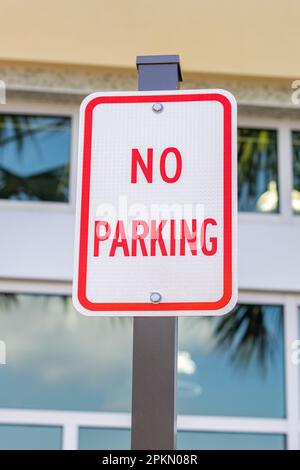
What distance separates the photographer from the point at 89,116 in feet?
5.09

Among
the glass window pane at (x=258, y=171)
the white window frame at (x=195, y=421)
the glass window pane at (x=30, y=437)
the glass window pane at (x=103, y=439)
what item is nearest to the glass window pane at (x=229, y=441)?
the white window frame at (x=195, y=421)

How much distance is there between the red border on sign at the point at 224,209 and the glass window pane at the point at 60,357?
7.69ft

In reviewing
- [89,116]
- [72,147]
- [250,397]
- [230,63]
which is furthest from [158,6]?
[89,116]

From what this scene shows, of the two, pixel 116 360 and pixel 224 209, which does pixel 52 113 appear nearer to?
pixel 116 360

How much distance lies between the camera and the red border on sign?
1.39 meters

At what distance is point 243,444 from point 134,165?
252 cm

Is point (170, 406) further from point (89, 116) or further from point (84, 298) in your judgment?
point (89, 116)

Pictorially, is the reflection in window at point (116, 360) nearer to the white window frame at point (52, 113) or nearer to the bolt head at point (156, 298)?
the white window frame at point (52, 113)

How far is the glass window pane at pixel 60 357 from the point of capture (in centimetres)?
376

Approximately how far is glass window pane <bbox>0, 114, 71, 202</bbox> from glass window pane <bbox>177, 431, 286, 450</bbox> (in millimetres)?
1279

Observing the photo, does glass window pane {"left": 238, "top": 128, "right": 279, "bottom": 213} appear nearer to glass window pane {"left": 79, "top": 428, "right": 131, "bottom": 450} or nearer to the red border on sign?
glass window pane {"left": 79, "top": 428, "right": 131, "bottom": 450}

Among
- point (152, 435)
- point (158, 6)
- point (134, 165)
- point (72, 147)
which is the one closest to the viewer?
point (152, 435)

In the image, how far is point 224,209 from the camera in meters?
1.42

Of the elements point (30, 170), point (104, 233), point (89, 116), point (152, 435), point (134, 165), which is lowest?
point (152, 435)
